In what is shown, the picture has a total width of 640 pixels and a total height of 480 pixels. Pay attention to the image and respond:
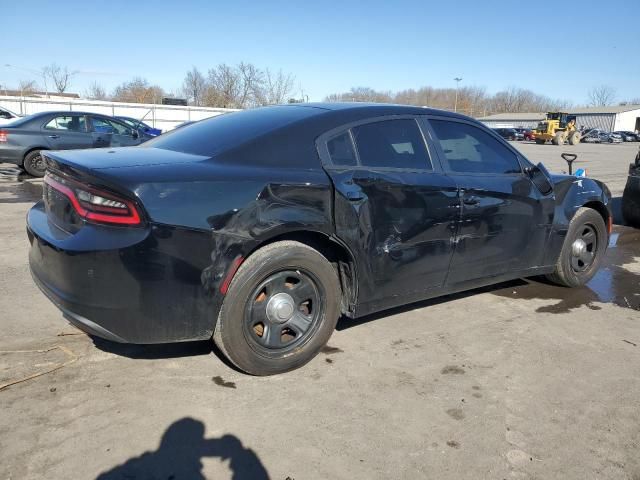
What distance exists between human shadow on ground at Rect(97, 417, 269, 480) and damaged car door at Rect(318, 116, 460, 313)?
4.18ft

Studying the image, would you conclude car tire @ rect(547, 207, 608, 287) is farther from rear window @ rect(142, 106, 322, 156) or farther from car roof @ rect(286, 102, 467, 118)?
rear window @ rect(142, 106, 322, 156)

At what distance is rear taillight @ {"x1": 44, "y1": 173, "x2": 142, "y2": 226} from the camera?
8.29ft

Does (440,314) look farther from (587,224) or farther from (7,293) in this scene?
(7,293)

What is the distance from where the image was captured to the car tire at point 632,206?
7578 millimetres

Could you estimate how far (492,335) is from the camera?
382 centimetres

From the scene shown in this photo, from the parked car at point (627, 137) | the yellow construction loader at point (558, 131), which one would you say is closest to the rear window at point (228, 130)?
the yellow construction loader at point (558, 131)

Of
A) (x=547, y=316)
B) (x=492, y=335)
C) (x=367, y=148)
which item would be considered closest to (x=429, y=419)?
(x=492, y=335)

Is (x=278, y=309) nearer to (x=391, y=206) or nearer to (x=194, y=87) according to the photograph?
(x=391, y=206)

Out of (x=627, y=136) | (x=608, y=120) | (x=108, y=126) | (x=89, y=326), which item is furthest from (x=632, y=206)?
(x=608, y=120)

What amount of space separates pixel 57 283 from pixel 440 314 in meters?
2.80

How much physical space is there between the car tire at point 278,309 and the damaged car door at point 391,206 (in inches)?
9.9

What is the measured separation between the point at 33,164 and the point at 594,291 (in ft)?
37.0

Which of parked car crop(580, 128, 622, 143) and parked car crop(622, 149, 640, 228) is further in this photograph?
parked car crop(580, 128, 622, 143)

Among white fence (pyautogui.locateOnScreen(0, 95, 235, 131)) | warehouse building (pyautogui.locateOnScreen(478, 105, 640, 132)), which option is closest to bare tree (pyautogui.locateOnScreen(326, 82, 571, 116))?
warehouse building (pyautogui.locateOnScreen(478, 105, 640, 132))
